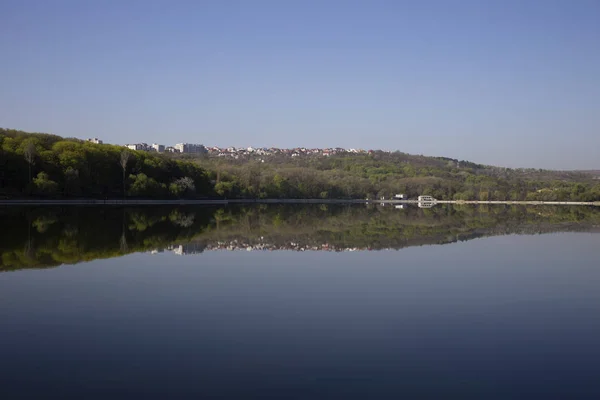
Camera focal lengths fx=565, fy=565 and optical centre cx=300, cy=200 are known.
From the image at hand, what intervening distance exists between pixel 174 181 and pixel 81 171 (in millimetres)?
17306

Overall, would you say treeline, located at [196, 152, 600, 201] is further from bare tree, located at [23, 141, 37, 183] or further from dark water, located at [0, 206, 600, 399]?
dark water, located at [0, 206, 600, 399]

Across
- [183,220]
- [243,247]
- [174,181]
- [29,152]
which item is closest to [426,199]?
[174,181]

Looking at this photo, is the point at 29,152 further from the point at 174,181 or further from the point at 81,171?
the point at 174,181

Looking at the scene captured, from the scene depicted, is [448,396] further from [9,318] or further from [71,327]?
[9,318]

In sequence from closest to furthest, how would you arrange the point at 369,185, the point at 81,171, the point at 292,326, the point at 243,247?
1. the point at 292,326
2. the point at 243,247
3. the point at 81,171
4. the point at 369,185

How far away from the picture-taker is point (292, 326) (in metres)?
A: 9.93

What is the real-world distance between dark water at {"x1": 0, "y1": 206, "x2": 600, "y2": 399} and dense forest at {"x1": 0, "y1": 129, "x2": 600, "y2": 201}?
4722cm

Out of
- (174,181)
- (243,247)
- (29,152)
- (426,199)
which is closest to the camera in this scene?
(243,247)

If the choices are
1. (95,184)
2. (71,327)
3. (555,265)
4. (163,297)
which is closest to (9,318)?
(71,327)

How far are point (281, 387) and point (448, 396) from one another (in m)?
2.04

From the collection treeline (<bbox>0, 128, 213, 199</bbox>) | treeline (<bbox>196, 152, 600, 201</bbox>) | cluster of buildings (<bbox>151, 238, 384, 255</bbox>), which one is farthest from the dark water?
treeline (<bbox>196, 152, 600, 201</bbox>)

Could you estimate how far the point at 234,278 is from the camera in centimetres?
1507

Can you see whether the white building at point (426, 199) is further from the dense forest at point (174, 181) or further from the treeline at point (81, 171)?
the treeline at point (81, 171)

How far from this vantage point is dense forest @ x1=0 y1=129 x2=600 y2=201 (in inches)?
2459
